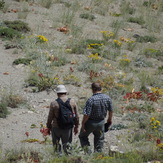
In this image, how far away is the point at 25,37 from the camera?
1491cm

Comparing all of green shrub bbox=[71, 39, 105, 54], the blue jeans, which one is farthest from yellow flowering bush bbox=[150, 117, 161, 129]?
green shrub bbox=[71, 39, 105, 54]

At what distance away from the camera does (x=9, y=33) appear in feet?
49.4

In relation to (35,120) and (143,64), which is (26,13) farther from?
(35,120)

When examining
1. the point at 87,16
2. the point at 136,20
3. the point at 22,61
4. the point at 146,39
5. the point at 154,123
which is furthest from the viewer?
the point at 136,20

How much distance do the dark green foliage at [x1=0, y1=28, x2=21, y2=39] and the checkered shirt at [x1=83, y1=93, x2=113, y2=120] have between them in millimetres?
8430

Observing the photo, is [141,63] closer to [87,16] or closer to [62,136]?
[87,16]

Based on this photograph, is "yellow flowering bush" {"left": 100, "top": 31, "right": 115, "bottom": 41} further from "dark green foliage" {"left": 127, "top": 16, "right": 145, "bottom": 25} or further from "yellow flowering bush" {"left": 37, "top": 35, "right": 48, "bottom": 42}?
"dark green foliage" {"left": 127, "top": 16, "right": 145, "bottom": 25}

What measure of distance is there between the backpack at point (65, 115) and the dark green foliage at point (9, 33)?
864 centimetres

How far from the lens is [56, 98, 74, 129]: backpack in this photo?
6.77 meters

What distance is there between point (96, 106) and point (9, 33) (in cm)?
879

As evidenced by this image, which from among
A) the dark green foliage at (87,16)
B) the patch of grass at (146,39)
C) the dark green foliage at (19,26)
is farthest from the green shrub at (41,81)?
the dark green foliage at (87,16)

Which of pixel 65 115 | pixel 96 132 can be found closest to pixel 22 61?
pixel 96 132

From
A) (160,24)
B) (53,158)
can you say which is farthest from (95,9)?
(53,158)

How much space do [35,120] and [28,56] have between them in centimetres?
426
